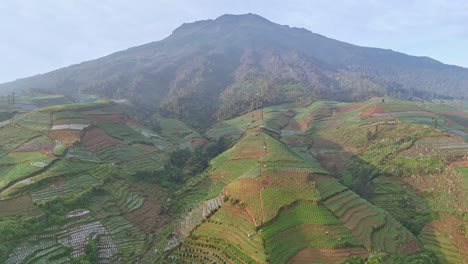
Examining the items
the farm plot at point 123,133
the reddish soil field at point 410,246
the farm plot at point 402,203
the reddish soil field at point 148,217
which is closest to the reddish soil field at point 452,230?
the farm plot at point 402,203

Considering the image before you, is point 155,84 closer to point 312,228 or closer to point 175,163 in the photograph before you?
point 175,163

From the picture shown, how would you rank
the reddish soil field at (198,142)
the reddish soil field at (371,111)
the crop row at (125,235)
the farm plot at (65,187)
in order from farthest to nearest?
the reddish soil field at (371,111), the reddish soil field at (198,142), the farm plot at (65,187), the crop row at (125,235)

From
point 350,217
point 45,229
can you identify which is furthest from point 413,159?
point 45,229

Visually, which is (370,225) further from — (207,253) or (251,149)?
(251,149)

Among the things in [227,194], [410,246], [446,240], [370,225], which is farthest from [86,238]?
[446,240]

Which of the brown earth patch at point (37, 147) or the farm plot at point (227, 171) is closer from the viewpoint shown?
the farm plot at point (227, 171)

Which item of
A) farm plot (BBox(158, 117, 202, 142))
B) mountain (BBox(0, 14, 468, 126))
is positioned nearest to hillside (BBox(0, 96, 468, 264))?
farm plot (BBox(158, 117, 202, 142))

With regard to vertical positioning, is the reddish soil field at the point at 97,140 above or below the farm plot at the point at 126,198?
above

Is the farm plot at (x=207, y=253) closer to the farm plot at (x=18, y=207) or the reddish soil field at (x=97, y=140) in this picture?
the farm plot at (x=18, y=207)
